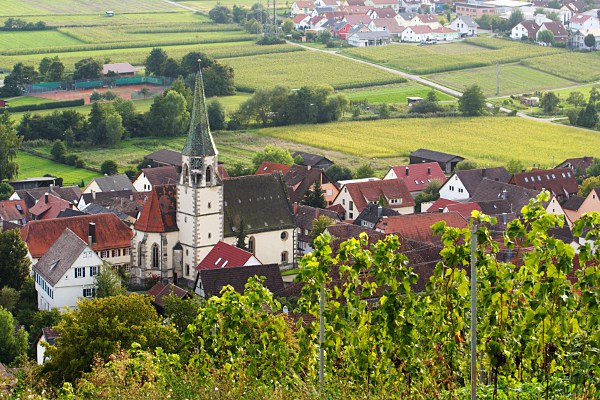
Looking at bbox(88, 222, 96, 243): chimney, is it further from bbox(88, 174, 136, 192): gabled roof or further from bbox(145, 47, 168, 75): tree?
bbox(145, 47, 168, 75): tree

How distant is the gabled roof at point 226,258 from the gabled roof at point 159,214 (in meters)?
2.80

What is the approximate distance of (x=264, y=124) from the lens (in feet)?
320

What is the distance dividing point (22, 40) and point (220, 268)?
9083 centimetres

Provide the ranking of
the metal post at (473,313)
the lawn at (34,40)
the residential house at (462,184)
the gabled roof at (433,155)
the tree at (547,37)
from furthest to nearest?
the tree at (547,37) < the lawn at (34,40) < the gabled roof at (433,155) < the residential house at (462,184) < the metal post at (473,313)

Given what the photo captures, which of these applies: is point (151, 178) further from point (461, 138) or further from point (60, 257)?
point (461, 138)

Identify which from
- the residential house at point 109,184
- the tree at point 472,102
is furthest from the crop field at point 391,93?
the residential house at point 109,184

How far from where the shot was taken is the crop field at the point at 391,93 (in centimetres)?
11000

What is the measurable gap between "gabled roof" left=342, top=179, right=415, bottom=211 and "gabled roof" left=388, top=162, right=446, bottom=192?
4.69 meters

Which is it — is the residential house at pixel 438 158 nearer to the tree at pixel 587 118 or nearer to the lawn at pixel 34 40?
the tree at pixel 587 118

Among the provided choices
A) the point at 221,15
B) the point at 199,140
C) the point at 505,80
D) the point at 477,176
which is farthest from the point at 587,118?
the point at 221,15

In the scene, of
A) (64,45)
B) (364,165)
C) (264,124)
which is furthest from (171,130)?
(64,45)

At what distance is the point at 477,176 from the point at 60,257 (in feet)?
97.6

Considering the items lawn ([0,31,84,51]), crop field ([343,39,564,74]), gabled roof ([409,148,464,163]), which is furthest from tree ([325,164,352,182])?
lawn ([0,31,84,51])

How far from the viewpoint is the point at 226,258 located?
5028cm
